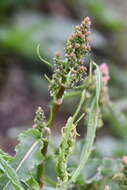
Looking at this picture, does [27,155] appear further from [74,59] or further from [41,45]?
[41,45]

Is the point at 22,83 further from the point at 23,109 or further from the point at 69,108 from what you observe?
the point at 69,108

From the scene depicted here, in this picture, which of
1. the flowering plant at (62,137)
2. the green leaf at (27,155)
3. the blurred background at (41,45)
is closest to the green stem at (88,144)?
the flowering plant at (62,137)

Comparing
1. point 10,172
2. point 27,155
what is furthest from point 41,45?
point 10,172

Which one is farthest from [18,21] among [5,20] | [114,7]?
[114,7]

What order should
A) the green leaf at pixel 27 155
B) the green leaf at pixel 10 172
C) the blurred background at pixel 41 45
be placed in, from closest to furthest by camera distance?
1. the green leaf at pixel 10 172
2. the green leaf at pixel 27 155
3. the blurred background at pixel 41 45

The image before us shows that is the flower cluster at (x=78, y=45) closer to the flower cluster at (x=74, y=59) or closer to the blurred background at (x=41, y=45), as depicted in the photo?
the flower cluster at (x=74, y=59)

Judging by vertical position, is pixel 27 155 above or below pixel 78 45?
below

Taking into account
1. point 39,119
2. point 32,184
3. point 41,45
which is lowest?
point 32,184
